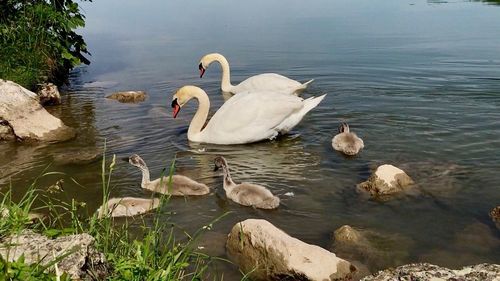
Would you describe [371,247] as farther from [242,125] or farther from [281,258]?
[242,125]

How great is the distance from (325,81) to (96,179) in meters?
7.77

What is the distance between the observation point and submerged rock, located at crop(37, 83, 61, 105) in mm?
13680

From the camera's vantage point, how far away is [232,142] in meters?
9.94

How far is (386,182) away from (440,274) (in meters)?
→ 3.65

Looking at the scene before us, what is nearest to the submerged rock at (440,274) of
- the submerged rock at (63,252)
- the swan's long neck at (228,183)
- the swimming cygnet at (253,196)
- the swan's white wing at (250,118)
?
the submerged rock at (63,252)

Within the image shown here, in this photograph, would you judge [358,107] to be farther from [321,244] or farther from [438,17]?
[438,17]

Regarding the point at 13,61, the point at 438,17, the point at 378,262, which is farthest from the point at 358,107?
the point at 438,17

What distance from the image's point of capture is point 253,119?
9.80 m

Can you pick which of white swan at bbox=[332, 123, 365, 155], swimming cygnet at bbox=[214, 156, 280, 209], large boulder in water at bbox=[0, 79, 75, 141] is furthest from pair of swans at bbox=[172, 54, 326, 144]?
large boulder in water at bbox=[0, 79, 75, 141]

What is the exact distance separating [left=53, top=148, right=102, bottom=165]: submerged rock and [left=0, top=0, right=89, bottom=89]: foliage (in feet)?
15.2

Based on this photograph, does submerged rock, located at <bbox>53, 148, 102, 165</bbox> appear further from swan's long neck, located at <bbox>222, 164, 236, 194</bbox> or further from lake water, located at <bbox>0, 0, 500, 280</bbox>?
swan's long neck, located at <bbox>222, 164, 236, 194</bbox>

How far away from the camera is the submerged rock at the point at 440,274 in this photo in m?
3.52

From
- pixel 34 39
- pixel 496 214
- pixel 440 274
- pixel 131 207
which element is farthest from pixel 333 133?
pixel 34 39

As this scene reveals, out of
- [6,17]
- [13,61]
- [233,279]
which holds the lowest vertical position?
[233,279]
